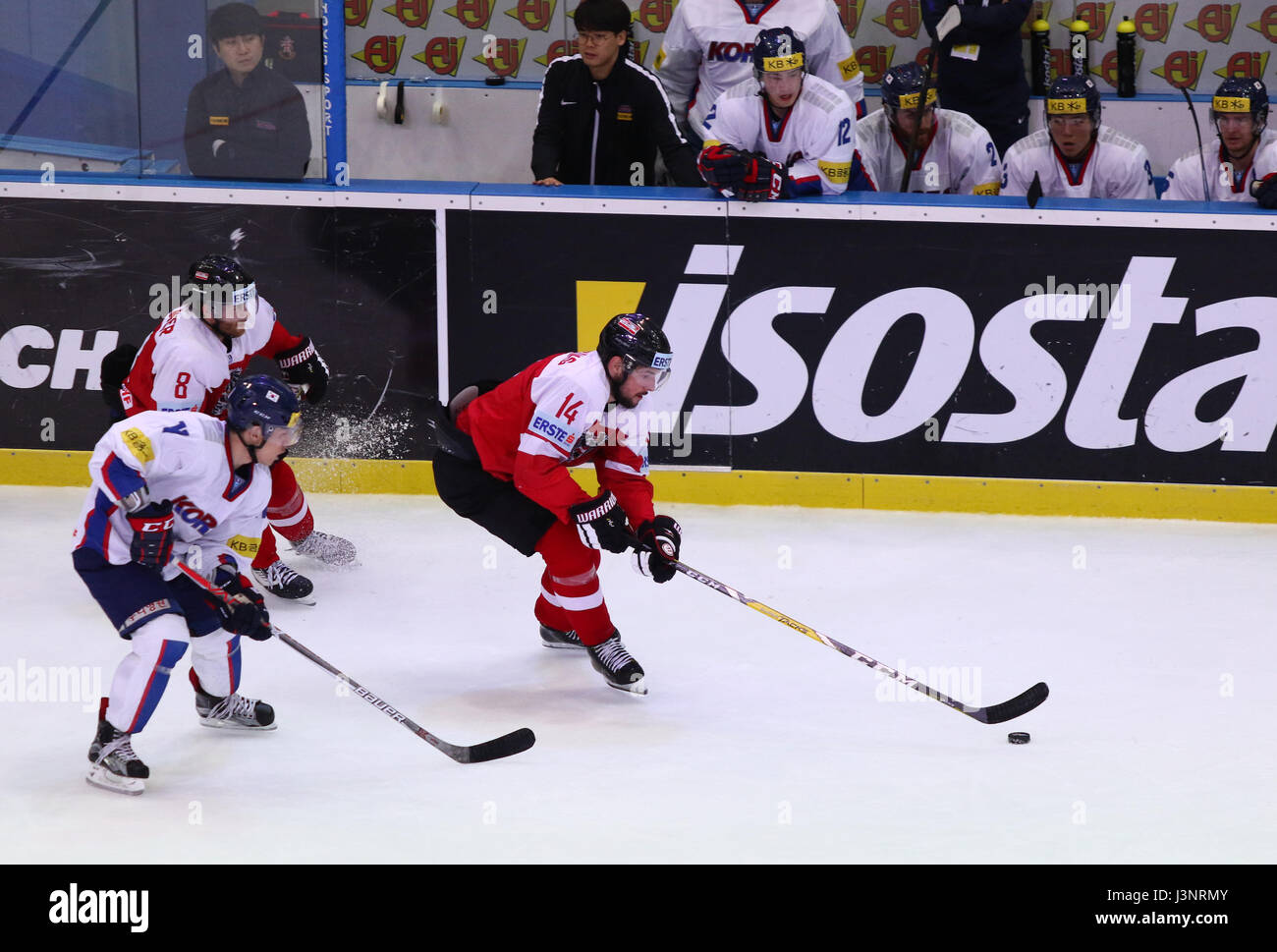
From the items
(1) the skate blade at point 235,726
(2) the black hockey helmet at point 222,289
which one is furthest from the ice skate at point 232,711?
(2) the black hockey helmet at point 222,289

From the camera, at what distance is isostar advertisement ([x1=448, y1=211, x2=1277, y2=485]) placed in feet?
19.6

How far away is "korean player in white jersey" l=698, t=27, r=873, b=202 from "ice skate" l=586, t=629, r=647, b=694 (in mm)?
2157

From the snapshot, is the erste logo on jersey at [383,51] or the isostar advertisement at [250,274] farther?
the erste logo on jersey at [383,51]

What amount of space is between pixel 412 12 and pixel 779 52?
2888 mm

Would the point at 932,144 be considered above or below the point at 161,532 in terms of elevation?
above

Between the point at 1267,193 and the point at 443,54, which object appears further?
the point at 443,54

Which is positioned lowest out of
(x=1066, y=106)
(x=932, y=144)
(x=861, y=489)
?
(x=861, y=489)

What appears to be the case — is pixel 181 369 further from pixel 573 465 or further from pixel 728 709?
pixel 728 709

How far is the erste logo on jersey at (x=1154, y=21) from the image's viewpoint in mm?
7961

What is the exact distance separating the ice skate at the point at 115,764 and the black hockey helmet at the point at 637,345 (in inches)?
62.0

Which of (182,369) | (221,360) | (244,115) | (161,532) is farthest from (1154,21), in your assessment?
(161,532)

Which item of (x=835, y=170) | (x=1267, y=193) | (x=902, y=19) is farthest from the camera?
(x=902, y=19)

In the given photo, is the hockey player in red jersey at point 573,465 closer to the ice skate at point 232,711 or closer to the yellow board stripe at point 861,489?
the ice skate at point 232,711

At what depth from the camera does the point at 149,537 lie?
3762 millimetres
